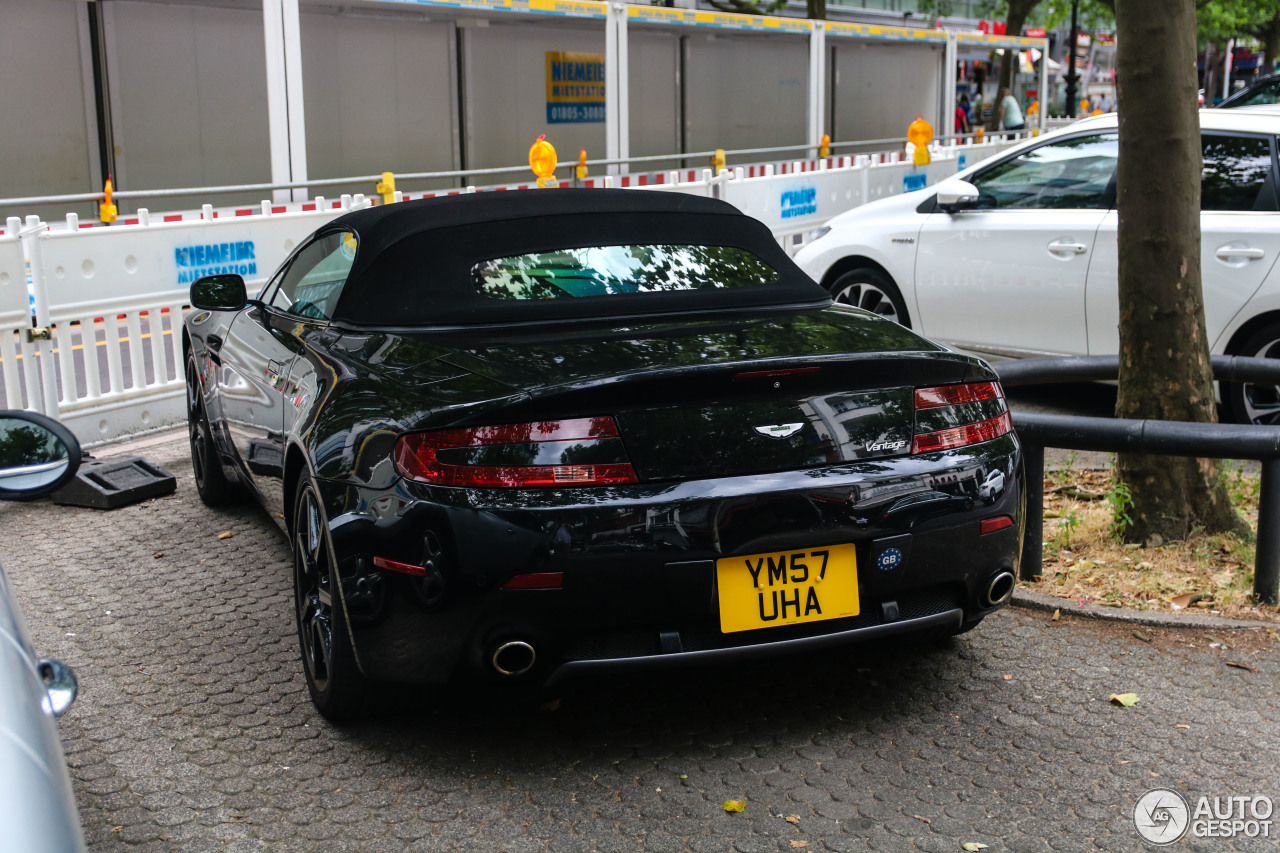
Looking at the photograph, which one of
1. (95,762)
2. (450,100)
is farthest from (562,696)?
A: (450,100)

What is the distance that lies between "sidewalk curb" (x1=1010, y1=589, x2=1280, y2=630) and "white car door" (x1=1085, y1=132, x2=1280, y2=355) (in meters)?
2.65

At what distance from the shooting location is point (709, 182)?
38.0 ft

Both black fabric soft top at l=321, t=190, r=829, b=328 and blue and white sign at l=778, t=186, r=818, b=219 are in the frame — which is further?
blue and white sign at l=778, t=186, r=818, b=219

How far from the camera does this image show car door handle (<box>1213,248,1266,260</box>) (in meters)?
7.02

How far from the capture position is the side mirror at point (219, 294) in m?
5.14

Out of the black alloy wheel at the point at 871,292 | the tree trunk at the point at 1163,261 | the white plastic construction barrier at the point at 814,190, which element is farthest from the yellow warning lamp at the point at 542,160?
the tree trunk at the point at 1163,261

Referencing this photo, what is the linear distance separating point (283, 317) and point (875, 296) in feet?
16.6

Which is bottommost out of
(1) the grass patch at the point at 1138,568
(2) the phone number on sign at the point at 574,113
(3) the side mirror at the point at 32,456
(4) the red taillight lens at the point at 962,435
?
(1) the grass patch at the point at 1138,568

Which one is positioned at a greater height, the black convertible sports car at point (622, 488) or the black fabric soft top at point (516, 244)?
the black fabric soft top at point (516, 244)

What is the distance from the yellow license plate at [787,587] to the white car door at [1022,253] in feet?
15.7

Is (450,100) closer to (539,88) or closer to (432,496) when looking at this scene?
(539,88)

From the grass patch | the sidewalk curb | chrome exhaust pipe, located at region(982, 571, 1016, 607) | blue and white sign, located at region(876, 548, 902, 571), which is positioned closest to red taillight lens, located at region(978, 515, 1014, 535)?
chrome exhaust pipe, located at region(982, 571, 1016, 607)

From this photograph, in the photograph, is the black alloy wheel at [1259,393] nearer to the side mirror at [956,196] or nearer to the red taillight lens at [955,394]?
the side mirror at [956,196]

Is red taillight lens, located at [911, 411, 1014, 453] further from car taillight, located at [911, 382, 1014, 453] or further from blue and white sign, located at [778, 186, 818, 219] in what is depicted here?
blue and white sign, located at [778, 186, 818, 219]
